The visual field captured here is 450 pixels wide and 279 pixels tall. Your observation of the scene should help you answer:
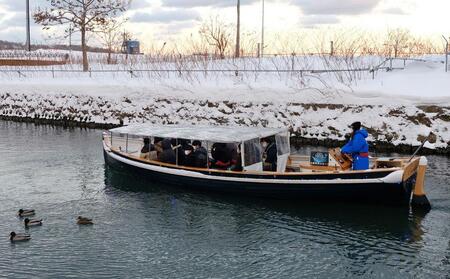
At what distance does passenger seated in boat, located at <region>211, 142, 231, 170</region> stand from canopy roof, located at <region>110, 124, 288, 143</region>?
0.40 m

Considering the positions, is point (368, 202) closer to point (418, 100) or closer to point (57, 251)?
point (57, 251)

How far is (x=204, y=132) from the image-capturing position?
63.1ft

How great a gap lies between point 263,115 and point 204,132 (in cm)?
1186

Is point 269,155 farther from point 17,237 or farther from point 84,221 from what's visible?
point 17,237

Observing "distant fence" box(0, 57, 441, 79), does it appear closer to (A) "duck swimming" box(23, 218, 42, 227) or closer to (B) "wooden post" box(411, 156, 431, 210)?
(B) "wooden post" box(411, 156, 431, 210)

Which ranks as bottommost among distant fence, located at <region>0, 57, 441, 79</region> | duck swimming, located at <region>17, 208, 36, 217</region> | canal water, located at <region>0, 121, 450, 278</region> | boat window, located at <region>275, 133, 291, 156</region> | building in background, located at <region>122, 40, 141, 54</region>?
canal water, located at <region>0, 121, 450, 278</region>

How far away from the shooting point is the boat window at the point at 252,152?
1786 centimetres

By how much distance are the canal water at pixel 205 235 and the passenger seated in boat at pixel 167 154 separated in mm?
983

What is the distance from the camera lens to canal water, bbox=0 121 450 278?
40.0 ft

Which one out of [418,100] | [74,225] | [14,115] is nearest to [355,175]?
[74,225]

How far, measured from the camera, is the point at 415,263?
12.4m

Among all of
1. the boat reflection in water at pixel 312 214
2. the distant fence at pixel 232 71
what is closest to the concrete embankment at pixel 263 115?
the distant fence at pixel 232 71

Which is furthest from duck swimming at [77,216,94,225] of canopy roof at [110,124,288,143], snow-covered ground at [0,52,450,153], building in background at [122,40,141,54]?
building in background at [122,40,141,54]

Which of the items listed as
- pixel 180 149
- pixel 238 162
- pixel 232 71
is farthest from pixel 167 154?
pixel 232 71
